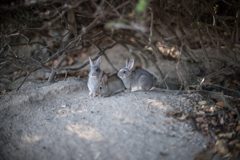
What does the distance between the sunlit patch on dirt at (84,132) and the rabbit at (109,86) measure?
1466mm

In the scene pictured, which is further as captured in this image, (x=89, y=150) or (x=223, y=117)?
(x=223, y=117)

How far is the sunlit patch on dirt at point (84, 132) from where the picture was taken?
3.82m

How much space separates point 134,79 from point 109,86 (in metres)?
0.85

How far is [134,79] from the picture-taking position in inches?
239

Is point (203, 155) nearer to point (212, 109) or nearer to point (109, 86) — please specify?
point (212, 109)

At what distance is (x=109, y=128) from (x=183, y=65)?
4.86m

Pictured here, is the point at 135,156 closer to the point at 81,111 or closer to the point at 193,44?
the point at 81,111

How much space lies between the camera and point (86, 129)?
4055 mm

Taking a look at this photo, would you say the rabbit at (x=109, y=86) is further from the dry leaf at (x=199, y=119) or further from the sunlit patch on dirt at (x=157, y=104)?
the dry leaf at (x=199, y=119)

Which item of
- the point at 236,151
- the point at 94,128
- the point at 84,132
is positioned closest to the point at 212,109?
the point at 236,151

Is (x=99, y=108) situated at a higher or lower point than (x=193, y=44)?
lower

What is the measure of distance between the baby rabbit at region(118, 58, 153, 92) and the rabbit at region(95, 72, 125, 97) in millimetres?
158

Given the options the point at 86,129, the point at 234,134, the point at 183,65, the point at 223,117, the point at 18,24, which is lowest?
the point at 234,134

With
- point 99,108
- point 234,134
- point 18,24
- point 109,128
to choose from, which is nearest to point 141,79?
point 99,108
